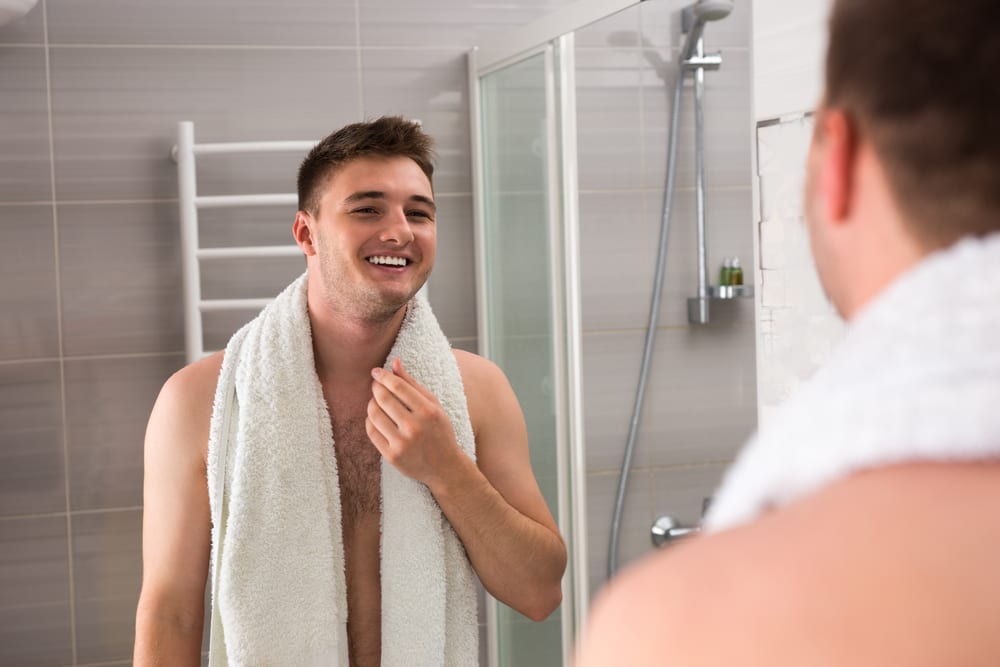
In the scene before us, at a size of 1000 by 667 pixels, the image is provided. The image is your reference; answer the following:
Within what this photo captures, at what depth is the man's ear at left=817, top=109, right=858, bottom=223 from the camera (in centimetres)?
45

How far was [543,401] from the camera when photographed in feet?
6.10

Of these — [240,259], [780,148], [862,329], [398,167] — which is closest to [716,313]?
[780,148]

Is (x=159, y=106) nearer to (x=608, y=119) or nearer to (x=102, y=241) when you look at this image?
(x=102, y=241)

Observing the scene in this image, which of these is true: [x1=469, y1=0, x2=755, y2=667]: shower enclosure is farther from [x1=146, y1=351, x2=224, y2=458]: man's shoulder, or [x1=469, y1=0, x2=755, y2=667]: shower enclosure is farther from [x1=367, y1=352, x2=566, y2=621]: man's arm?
[x1=146, y1=351, x2=224, y2=458]: man's shoulder

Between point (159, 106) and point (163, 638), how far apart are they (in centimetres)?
117

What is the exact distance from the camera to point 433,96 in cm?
222

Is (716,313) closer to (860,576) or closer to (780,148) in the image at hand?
(780,148)

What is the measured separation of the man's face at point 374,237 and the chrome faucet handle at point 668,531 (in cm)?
52

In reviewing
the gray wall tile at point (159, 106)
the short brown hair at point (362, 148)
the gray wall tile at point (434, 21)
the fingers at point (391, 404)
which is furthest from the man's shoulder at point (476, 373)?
the gray wall tile at point (434, 21)

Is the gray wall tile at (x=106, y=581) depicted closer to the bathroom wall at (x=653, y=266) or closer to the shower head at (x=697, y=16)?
the bathroom wall at (x=653, y=266)

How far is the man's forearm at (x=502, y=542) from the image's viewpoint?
1475 millimetres

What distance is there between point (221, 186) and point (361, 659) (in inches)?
42.2

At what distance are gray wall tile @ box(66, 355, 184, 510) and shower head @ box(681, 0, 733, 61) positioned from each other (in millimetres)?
1305

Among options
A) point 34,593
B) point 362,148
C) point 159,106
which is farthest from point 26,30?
point 34,593
